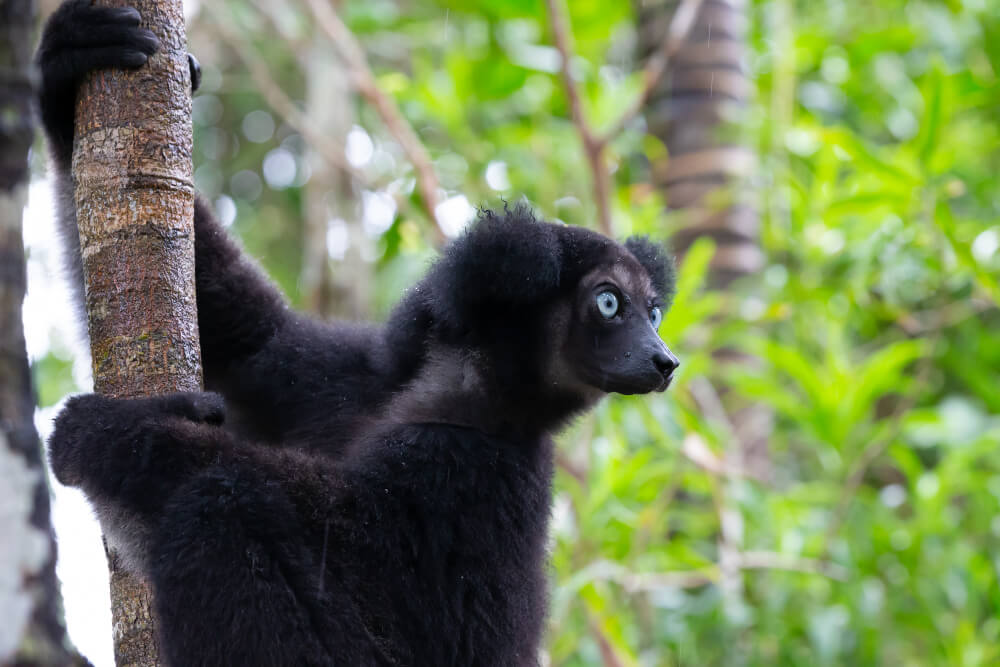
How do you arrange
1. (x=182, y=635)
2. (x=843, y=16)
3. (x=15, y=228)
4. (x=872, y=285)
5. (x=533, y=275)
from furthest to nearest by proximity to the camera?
(x=843, y=16) → (x=872, y=285) → (x=533, y=275) → (x=182, y=635) → (x=15, y=228)

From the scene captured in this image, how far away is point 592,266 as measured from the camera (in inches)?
152

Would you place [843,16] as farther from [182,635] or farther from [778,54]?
[182,635]

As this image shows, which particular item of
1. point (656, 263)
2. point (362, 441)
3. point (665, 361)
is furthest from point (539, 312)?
point (362, 441)

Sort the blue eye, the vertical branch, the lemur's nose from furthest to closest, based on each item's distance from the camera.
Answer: the vertical branch < the blue eye < the lemur's nose

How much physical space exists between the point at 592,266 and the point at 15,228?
8.20 ft

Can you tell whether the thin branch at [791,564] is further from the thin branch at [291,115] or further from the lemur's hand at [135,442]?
the lemur's hand at [135,442]

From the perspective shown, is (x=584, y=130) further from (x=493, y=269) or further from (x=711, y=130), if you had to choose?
(x=493, y=269)

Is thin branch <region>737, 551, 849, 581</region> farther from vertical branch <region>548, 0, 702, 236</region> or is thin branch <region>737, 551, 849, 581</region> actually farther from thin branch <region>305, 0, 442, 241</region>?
thin branch <region>305, 0, 442, 241</region>

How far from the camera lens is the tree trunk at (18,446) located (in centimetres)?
155

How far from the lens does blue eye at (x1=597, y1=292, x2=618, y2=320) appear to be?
3.78 meters

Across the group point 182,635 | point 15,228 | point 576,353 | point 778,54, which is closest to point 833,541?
point 576,353

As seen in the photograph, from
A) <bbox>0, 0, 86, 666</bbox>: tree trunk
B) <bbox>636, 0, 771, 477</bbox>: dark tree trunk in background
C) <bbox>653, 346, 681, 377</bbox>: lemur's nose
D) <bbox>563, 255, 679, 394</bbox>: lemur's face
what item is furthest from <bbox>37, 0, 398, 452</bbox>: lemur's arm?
<bbox>636, 0, 771, 477</bbox>: dark tree trunk in background

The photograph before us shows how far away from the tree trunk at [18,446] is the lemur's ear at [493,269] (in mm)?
2072

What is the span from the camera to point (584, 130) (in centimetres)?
582
